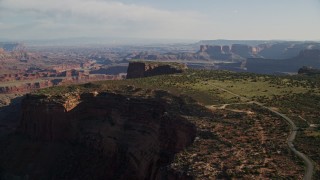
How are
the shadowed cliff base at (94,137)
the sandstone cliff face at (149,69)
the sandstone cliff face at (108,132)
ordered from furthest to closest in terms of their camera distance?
the sandstone cliff face at (149,69)
the shadowed cliff base at (94,137)
the sandstone cliff face at (108,132)

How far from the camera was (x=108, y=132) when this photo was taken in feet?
225

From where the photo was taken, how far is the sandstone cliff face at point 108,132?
5794 centimetres

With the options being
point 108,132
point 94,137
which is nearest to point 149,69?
point 94,137

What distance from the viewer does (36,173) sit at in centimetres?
6844

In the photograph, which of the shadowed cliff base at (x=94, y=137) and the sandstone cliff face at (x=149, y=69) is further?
the sandstone cliff face at (x=149, y=69)

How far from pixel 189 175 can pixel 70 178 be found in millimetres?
32242

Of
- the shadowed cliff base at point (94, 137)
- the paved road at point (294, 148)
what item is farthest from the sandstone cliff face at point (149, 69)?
the paved road at point (294, 148)

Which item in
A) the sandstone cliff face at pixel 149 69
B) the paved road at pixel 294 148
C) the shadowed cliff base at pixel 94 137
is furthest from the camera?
the sandstone cliff face at pixel 149 69

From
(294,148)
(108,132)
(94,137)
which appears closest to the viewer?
(294,148)

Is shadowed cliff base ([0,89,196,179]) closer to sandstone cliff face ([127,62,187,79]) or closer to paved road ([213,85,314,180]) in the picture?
paved road ([213,85,314,180])

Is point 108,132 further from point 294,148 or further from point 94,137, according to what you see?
point 294,148

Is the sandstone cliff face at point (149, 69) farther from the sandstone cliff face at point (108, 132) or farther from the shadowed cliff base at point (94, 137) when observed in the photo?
the sandstone cliff face at point (108, 132)

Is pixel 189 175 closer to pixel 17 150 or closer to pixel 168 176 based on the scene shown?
pixel 168 176

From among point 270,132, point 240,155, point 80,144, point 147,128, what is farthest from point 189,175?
point 80,144
